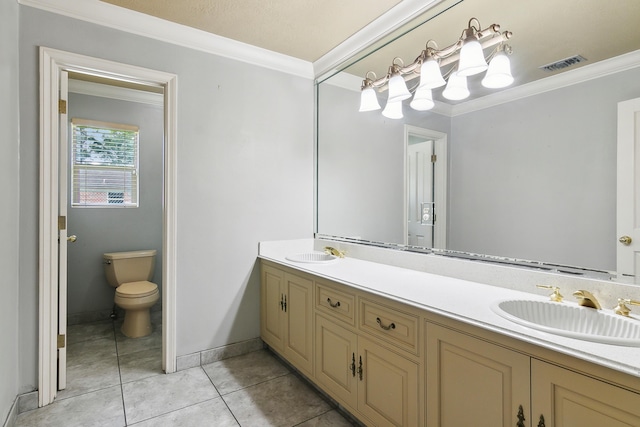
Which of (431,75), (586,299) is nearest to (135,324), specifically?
(431,75)

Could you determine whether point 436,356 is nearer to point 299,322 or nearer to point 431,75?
point 299,322

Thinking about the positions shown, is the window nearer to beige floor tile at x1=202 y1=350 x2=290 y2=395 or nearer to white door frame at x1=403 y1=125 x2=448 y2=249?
beige floor tile at x1=202 y1=350 x2=290 y2=395

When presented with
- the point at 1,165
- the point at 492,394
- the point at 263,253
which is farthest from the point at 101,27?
the point at 492,394

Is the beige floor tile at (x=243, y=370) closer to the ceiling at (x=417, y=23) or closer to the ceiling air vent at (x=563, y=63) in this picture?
the ceiling at (x=417, y=23)

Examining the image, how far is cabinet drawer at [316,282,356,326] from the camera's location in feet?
5.50

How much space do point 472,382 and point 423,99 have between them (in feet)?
5.18

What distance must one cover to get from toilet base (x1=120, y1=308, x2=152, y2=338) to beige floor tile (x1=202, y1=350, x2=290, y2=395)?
3.14 ft

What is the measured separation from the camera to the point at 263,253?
262 cm

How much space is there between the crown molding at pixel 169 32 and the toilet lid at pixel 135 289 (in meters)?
2.05

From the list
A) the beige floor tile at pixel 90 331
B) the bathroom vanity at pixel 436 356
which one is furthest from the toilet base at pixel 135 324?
the bathroom vanity at pixel 436 356

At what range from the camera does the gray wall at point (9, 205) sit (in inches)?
62.1

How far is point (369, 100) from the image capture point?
7.79 ft

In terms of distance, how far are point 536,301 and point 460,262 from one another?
0.46 metres

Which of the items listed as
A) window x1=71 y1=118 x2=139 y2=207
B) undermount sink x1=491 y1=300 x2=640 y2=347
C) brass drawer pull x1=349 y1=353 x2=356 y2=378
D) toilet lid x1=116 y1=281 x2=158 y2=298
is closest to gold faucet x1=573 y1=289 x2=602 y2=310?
undermount sink x1=491 y1=300 x2=640 y2=347
